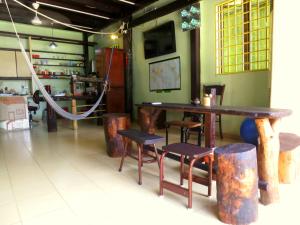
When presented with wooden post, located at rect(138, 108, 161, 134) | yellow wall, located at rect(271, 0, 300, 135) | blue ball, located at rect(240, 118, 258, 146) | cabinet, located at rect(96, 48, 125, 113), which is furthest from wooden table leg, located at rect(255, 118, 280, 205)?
cabinet, located at rect(96, 48, 125, 113)

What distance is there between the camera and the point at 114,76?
21.4 ft

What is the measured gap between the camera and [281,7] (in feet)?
8.96

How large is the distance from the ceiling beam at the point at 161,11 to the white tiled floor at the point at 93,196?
3.48 metres

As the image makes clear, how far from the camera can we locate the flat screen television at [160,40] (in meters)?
5.17

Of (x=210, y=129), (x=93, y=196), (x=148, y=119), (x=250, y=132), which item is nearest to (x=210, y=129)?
(x=210, y=129)

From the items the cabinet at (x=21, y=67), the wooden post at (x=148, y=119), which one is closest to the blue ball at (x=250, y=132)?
the wooden post at (x=148, y=119)

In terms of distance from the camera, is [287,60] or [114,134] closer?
[287,60]

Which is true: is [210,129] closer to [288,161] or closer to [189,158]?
[189,158]

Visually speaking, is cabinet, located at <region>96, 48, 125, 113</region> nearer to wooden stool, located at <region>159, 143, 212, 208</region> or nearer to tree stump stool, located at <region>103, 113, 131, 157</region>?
tree stump stool, located at <region>103, 113, 131, 157</region>

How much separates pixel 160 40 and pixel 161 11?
671 millimetres

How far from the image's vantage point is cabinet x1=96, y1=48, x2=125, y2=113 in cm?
636

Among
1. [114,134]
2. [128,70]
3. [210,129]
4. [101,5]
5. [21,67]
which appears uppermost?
[101,5]

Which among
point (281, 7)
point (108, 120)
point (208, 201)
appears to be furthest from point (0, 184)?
point (281, 7)

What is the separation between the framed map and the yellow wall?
8.35ft
